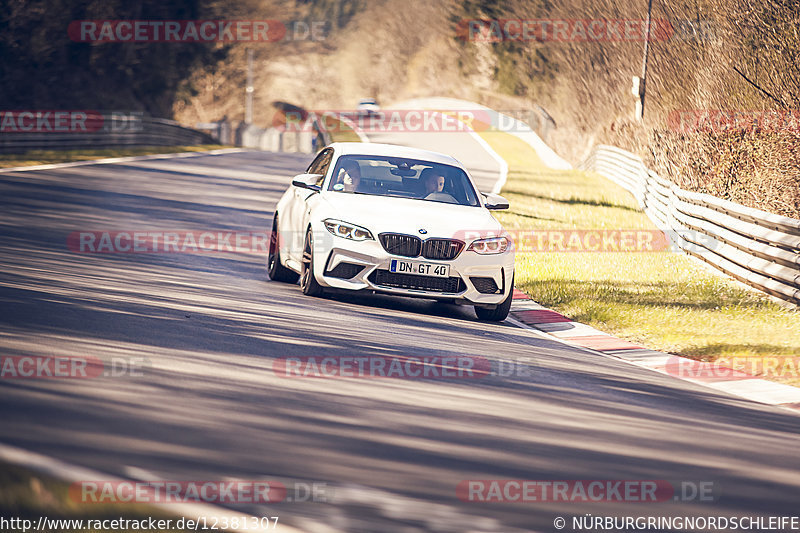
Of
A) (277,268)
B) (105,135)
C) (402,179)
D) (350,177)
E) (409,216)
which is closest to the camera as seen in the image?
(409,216)

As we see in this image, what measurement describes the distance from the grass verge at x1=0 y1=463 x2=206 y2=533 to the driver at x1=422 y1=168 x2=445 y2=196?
8620 mm

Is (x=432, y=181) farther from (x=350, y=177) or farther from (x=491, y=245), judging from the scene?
(x=491, y=245)

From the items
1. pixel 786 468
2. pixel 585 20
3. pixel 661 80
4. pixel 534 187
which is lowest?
pixel 786 468

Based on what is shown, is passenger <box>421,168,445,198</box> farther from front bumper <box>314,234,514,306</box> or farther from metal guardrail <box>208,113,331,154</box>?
metal guardrail <box>208,113,331,154</box>

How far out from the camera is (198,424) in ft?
20.9

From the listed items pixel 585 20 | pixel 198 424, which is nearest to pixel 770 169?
pixel 198 424

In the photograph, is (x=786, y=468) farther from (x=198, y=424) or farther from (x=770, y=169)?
(x=770, y=169)

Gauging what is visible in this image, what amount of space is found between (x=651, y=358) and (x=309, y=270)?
3.65 m

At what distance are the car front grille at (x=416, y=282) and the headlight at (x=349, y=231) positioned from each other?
0.39m

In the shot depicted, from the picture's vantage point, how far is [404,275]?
38.7 feet

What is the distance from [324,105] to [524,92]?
54070 mm

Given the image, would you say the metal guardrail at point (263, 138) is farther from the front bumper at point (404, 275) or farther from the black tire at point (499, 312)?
the front bumper at point (404, 275)

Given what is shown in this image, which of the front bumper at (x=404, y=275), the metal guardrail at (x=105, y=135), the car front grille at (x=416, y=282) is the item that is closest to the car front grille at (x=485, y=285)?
the front bumper at (x=404, y=275)

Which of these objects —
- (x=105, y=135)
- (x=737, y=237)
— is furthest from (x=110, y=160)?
(x=737, y=237)
